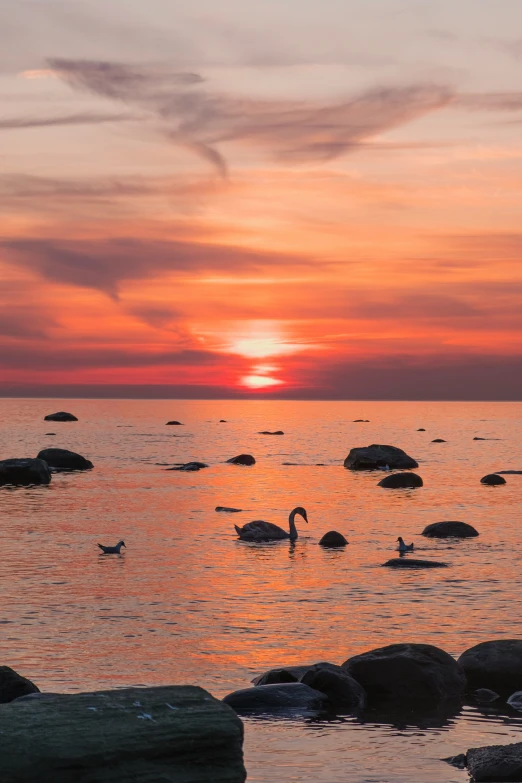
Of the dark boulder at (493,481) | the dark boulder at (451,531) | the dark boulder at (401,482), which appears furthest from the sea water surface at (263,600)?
the dark boulder at (493,481)

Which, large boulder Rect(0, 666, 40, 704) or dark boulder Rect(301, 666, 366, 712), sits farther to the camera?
dark boulder Rect(301, 666, 366, 712)

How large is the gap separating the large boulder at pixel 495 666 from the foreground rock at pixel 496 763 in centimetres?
418

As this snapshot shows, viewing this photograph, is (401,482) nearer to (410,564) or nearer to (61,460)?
(61,460)

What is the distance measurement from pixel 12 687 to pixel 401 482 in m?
47.7

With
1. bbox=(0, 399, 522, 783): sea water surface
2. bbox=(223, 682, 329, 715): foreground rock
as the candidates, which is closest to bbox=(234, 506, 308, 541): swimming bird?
bbox=(0, 399, 522, 783): sea water surface

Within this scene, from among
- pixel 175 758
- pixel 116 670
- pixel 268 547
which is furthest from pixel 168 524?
pixel 175 758

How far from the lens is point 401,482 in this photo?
198 feet

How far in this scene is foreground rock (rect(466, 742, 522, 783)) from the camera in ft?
38.1

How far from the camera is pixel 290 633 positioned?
20484 mm

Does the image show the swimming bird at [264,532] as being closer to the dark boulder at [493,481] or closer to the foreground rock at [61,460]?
the dark boulder at [493,481]

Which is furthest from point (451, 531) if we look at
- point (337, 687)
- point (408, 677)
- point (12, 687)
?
point (12, 687)

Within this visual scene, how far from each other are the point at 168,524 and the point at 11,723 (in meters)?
31.5

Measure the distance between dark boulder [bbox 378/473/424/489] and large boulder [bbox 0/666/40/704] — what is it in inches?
1848

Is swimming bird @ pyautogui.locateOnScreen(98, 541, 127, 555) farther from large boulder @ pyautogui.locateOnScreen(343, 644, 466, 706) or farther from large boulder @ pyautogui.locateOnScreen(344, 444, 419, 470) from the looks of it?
large boulder @ pyautogui.locateOnScreen(344, 444, 419, 470)
